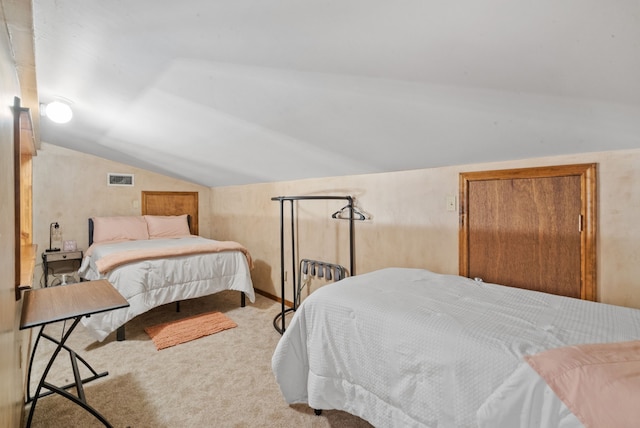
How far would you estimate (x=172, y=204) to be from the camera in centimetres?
510

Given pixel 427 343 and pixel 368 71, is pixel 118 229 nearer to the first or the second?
pixel 368 71

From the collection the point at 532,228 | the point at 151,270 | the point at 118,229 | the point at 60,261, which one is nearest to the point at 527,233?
the point at 532,228

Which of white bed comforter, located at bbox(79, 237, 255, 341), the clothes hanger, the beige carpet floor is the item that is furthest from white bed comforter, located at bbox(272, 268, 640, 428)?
white bed comforter, located at bbox(79, 237, 255, 341)

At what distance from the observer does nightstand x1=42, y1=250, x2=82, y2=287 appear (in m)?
3.90

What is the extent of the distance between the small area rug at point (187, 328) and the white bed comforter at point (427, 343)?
1431 mm

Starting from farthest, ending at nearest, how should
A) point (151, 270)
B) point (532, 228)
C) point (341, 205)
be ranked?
point (341, 205) → point (151, 270) → point (532, 228)

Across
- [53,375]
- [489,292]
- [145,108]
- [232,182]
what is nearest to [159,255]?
[53,375]

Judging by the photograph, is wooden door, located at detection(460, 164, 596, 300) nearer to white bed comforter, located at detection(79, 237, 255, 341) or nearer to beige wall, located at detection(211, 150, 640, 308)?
beige wall, located at detection(211, 150, 640, 308)

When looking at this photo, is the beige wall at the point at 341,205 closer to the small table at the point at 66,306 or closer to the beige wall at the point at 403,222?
the beige wall at the point at 403,222

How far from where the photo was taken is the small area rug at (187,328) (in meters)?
2.70

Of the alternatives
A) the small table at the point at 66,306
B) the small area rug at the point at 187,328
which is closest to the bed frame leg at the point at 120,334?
the small area rug at the point at 187,328

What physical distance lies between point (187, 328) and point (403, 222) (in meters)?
2.24

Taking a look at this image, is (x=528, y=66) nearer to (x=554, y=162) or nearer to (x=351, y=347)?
(x=554, y=162)

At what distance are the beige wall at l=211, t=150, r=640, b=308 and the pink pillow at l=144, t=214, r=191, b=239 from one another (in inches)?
25.8
